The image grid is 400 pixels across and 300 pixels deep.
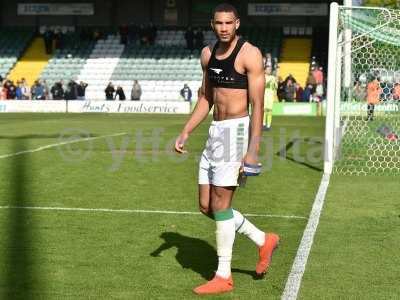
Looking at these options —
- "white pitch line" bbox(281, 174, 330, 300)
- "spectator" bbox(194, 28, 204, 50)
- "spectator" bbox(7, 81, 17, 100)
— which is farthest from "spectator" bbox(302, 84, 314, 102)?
"white pitch line" bbox(281, 174, 330, 300)

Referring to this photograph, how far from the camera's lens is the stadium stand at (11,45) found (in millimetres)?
49781

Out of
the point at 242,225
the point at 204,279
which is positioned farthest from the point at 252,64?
the point at 204,279

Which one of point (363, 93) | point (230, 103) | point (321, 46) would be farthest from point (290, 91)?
point (230, 103)

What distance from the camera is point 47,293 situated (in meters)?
6.01

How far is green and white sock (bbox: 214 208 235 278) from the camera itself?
20.5 ft

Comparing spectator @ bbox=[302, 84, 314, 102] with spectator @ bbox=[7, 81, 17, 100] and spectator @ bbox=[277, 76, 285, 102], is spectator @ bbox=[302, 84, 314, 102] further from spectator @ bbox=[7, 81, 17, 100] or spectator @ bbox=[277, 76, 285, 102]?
spectator @ bbox=[7, 81, 17, 100]

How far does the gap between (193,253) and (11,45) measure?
149 feet

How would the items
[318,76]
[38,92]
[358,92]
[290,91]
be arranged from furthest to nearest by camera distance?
[38,92] < [318,76] < [290,91] < [358,92]

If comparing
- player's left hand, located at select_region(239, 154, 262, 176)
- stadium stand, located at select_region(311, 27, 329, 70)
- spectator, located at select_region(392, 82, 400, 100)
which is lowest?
player's left hand, located at select_region(239, 154, 262, 176)

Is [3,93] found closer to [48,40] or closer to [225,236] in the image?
[48,40]

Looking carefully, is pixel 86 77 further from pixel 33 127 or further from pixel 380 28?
pixel 380 28

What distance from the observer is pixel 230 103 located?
6.25m

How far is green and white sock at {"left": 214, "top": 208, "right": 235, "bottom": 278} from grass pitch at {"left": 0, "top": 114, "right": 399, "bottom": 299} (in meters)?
0.21

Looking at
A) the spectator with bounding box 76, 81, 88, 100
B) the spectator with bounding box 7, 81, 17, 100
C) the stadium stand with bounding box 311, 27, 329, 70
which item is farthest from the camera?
the stadium stand with bounding box 311, 27, 329, 70
